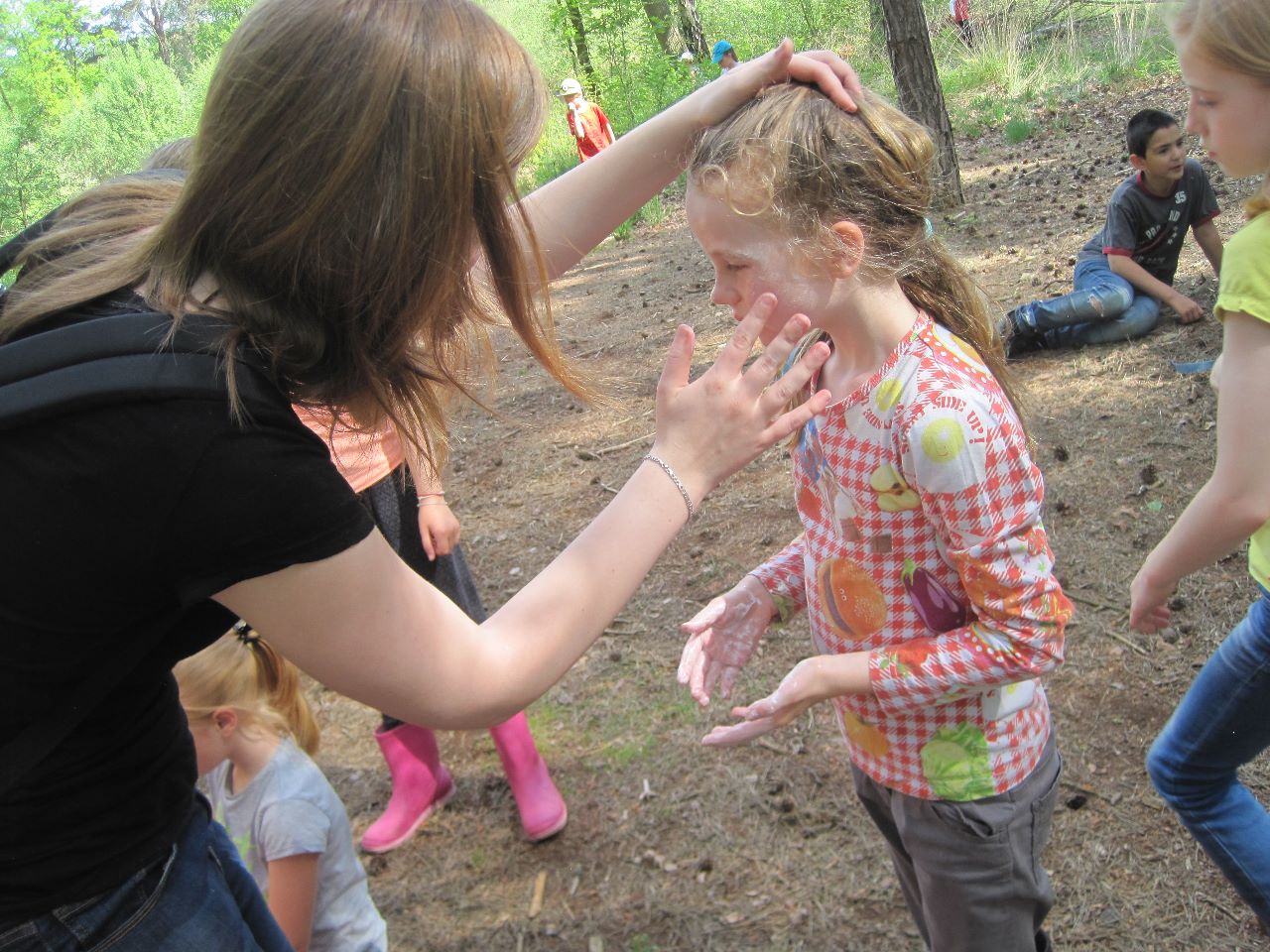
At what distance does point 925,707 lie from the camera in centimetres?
156

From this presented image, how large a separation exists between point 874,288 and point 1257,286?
0.55 metres

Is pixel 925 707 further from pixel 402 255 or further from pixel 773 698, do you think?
pixel 402 255

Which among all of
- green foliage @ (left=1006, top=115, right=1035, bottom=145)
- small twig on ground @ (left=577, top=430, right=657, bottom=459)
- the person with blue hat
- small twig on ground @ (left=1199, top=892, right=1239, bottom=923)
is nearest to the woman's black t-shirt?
small twig on ground @ (left=1199, top=892, right=1239, bottom=923)

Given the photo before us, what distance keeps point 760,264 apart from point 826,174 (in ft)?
0.57

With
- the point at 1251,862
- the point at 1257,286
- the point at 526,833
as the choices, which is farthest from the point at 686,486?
the point at 526,833

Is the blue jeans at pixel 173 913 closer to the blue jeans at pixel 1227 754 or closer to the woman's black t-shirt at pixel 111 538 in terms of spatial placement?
the woman's black t-shirt at pixel 111 538

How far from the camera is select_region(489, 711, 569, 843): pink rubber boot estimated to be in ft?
9.92

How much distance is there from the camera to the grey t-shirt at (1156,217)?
5141mm

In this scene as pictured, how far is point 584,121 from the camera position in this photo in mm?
11312

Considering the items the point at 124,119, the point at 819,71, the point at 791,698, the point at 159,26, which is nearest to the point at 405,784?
the point at 791,698

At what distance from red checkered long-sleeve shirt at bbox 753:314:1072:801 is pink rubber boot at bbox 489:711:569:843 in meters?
1.55

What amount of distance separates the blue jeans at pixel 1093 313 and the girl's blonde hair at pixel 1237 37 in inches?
149

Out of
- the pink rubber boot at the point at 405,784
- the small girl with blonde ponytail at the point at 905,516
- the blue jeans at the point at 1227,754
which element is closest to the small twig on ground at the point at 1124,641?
the blue jeans at the point at 1227,754

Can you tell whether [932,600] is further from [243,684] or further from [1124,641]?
[1124,641]
